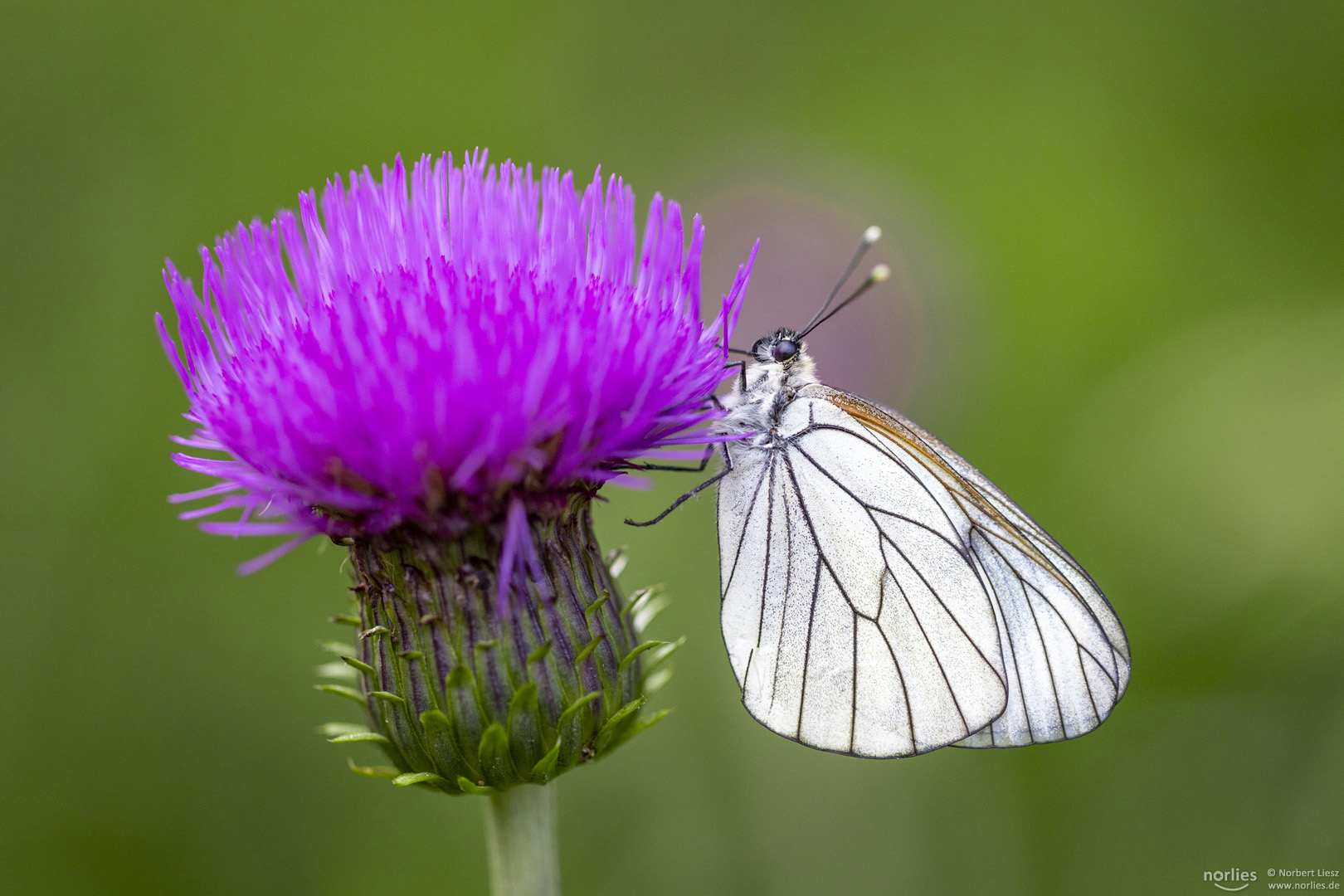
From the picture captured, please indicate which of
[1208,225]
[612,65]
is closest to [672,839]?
[1208,225]

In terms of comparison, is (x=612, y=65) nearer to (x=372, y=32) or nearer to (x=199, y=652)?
(x=372, y=32)

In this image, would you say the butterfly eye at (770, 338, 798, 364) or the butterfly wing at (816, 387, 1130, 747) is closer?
the butterfly wing at (816, 387, 1130, 747)

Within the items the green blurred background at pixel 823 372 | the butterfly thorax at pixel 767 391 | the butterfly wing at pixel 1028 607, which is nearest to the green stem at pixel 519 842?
the butterfly thorax at pixel 767 391

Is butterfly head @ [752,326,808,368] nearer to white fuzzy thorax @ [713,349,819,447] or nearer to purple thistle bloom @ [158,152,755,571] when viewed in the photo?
white fuzzy thorax @ [713,349,819,447]

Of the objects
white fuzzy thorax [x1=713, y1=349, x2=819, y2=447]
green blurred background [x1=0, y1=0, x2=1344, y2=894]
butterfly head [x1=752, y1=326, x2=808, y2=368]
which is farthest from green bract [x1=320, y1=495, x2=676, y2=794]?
green blurred background [x1=0, y1=0, x2=1344, y2=894]

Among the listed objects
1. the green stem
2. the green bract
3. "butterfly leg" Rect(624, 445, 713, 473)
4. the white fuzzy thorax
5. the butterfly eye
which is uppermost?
the butterfly eye
